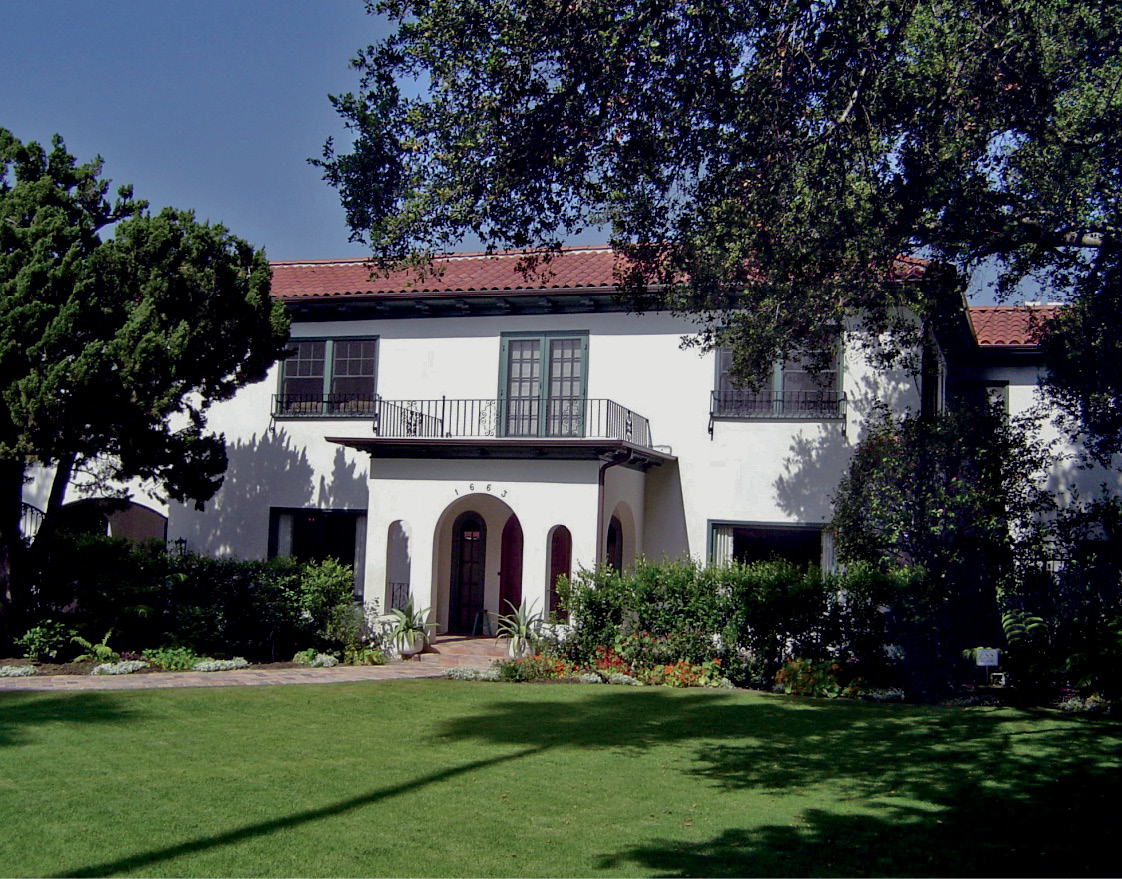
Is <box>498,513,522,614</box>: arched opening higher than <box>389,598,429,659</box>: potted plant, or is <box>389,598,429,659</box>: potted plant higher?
<box>498,513,522,614</box>: arched opening

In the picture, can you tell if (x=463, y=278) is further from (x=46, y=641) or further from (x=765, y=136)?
(x=765, y=136)

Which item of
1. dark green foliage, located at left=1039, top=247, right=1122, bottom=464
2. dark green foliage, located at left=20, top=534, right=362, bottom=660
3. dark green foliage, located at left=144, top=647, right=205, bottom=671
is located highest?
dark green foliage, located at left=1039, top=247, right=1122, bottom=464

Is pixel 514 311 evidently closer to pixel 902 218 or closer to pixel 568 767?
pixel 902 218

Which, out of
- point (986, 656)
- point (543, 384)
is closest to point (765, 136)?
point (986, 656)

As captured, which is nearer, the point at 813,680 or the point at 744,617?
the point at 813,680

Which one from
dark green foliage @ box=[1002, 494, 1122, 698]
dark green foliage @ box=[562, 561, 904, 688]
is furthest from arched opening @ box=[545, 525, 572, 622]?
dark green foliage @ box=[1002, 494, 1122, 698]

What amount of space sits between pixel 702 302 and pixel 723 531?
763 centimetres

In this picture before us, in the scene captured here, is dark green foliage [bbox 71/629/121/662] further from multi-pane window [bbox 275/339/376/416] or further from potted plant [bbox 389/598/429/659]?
multi-pane window [bbox 275/339/376/416]

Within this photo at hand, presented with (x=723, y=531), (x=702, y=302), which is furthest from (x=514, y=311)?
(x=702, y=302)

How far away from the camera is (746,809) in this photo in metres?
8.02

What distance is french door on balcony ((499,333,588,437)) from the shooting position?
19.5m

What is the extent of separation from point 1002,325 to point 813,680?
1023cm

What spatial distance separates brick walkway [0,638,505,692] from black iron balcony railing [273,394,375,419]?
4934 millimetres

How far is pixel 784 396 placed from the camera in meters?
18.4
